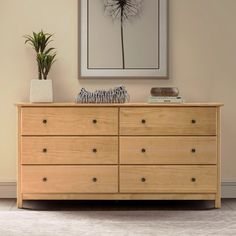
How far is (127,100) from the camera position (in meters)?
3.83

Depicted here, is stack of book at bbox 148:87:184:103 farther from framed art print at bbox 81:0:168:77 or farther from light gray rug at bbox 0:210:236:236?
light gray rug at bbox 0:210:236:236

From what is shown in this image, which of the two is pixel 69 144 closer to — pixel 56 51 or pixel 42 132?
pixel 42 132

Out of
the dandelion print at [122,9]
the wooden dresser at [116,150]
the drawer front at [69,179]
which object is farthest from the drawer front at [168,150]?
the dandelion print at [122,9]

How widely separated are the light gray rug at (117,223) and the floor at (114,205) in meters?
0.11

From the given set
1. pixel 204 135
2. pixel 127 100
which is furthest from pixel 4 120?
pixel 204 135

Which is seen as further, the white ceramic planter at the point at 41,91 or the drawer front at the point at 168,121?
the white ceramic planter at the point at 41,91

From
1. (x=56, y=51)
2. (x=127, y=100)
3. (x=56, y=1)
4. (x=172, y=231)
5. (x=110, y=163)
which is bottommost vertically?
(x=172, y=231)

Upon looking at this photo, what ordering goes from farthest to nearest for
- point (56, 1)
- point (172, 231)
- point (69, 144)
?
point (56, 1) → point (69, 144) → point (172, 231)

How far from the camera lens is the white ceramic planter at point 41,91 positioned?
3766mm

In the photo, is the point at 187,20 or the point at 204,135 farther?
the point at 187,20

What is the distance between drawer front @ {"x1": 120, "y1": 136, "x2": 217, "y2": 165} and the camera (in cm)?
363

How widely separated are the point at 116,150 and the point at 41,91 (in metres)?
0.59

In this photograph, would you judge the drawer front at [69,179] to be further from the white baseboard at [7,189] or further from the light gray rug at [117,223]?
the white baseboard at [7,189]

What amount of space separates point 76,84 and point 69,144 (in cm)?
58
